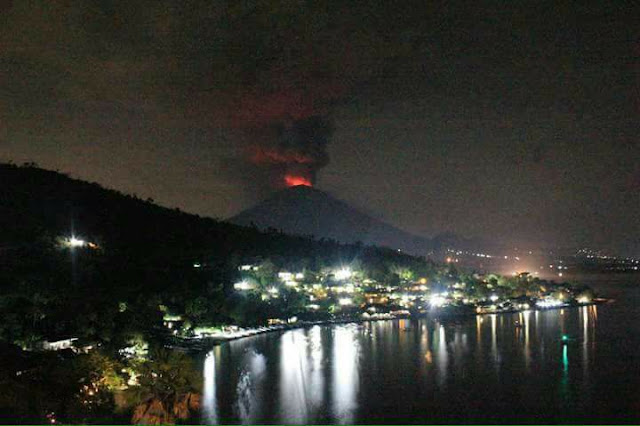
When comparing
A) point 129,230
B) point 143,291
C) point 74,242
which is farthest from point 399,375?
point 129,230

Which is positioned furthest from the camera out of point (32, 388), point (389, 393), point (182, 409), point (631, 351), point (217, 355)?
point (631, 351)

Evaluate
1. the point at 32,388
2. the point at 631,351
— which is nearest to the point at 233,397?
the point at 32,388

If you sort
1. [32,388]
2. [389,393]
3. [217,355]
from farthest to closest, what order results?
[217,355]
[389,393]
[32,388]

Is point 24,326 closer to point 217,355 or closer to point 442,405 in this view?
point 217,355

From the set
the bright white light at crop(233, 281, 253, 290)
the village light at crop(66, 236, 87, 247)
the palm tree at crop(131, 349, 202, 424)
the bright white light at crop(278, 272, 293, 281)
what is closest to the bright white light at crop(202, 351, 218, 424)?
the palm tree at crop(131, 349, 202, 424)

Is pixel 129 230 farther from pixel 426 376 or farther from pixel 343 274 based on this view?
pixel 426 376

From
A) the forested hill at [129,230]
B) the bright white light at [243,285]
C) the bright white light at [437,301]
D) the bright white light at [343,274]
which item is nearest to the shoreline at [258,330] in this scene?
the bright white light at [437,301]
